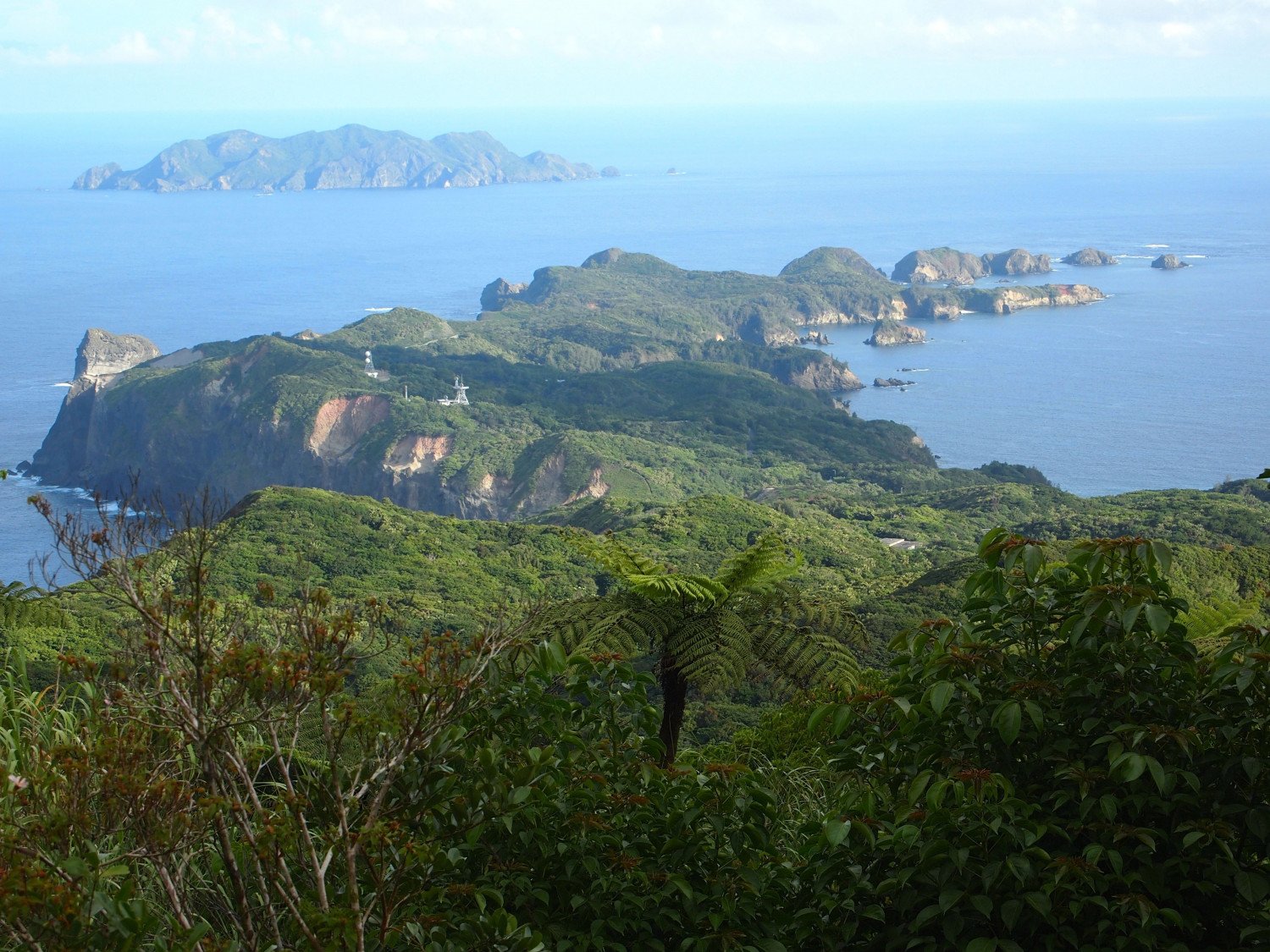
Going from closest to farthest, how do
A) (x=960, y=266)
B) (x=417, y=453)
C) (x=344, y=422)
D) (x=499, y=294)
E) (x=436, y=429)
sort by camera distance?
(x=417, y=453), (x=436, y=429), (x=344, y=422), (x=499, y=294), (x=960, y=266)

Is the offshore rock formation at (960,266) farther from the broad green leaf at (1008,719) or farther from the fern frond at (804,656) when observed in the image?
the broad green leaf at (1008,719)

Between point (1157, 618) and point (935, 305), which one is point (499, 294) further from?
point (1157, 618)

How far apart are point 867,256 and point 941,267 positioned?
1537cm

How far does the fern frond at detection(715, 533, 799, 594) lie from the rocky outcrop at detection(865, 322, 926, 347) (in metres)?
86.2

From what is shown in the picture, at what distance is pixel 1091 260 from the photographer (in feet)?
366

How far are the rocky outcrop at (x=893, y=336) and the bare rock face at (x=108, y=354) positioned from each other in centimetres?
5031

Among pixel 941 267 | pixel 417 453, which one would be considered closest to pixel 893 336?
pixel 941 267

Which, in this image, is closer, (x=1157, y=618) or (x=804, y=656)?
(x=1157, y=618)

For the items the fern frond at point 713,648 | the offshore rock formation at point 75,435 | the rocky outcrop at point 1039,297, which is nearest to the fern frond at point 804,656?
the fern frond at point 713,648

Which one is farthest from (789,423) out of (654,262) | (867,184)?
(867,184)

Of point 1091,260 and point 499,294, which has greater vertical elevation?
point 1091,260

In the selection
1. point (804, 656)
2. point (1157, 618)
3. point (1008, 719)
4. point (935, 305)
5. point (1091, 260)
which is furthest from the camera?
point (1091, 260)

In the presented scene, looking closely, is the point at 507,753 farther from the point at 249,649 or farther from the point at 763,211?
the point at 763,211

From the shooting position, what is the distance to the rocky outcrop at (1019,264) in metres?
110
